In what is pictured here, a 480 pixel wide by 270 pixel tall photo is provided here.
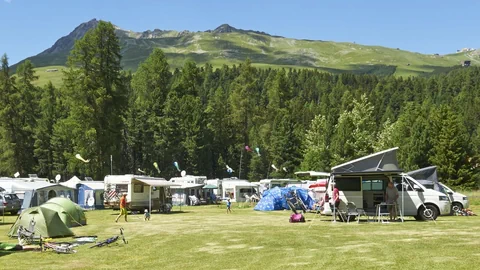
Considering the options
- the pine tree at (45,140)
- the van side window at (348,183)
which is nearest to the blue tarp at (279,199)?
the van side window at (348,183)

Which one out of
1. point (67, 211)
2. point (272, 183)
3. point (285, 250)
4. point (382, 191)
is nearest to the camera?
point (285, 250)

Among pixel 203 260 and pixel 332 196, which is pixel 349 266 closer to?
pixel 203 260

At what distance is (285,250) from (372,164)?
871cm

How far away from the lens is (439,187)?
2697 cm

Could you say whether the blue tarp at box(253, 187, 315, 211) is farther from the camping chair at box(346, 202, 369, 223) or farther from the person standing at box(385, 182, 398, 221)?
the person standing at box(385, 182, 398, 221)

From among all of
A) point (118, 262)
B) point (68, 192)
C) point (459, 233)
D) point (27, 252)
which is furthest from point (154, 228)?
point (68, 192)

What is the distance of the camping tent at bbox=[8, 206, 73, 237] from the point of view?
17.4 m

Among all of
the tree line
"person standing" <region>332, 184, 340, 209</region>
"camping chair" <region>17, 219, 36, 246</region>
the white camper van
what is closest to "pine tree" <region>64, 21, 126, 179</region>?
the tree line

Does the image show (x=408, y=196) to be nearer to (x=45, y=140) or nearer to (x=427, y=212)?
(x=427, y=212)

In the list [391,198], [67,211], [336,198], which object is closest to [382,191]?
[391,198]

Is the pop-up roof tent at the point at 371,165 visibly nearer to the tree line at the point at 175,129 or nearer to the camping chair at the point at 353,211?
the camping chair at the point at 353,211

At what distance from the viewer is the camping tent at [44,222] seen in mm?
17406

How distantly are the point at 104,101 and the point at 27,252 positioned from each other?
33810mm

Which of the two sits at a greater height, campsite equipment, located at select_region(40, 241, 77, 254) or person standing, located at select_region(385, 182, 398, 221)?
person standing, located at select_region(385, 182, 398, 221)
